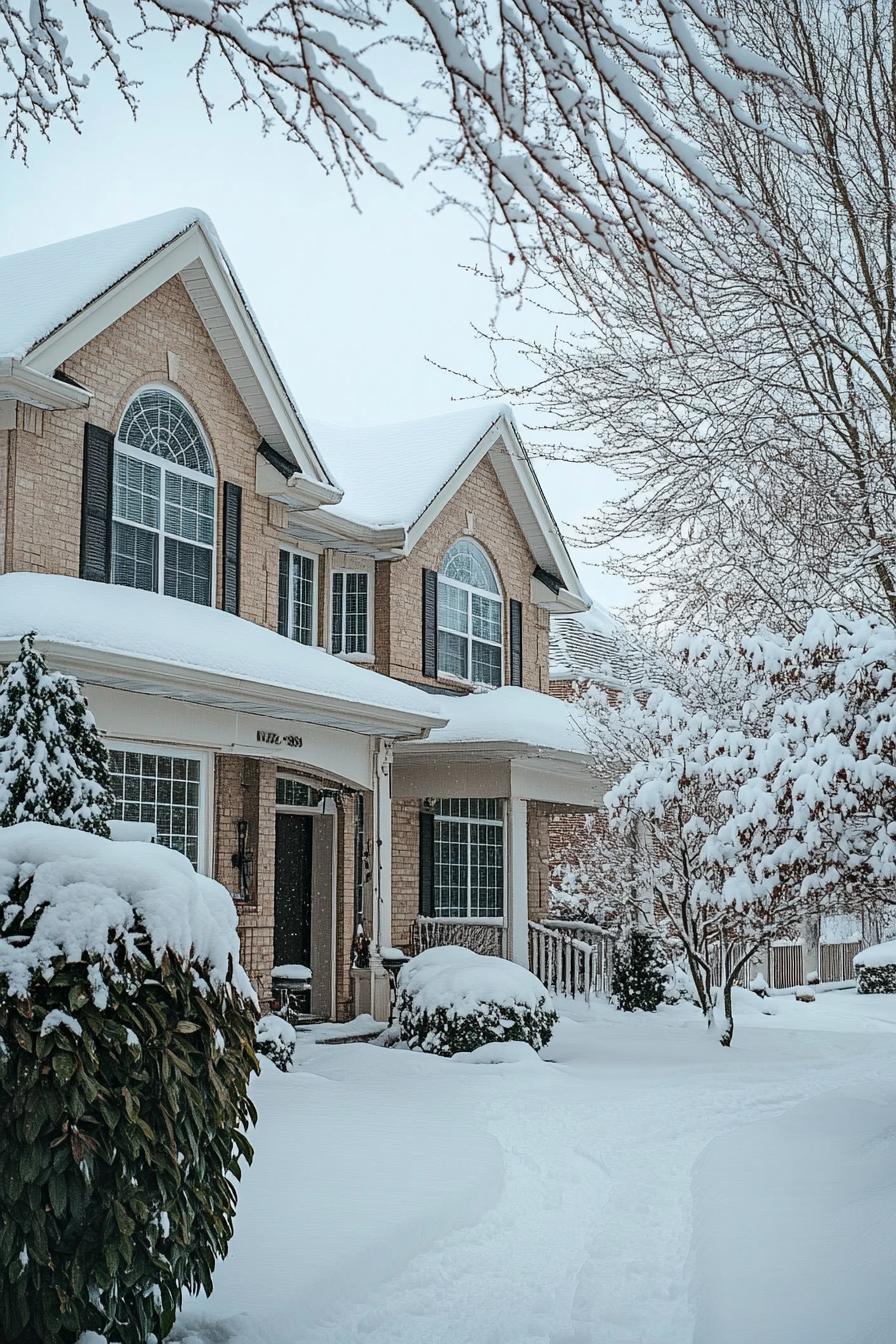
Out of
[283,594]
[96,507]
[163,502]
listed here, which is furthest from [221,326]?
[283,594]

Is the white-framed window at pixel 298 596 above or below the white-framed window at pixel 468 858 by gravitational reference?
above

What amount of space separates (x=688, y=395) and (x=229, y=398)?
7.59 m

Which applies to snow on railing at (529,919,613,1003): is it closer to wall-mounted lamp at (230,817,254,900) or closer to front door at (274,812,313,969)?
front door at (274,812,313,969)

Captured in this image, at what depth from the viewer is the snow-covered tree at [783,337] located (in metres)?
8.57

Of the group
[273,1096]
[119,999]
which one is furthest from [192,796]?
[119,999]

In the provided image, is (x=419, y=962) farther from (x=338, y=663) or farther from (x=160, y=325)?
(x=160, y=325)

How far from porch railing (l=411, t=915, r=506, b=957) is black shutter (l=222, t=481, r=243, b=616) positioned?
569 cm

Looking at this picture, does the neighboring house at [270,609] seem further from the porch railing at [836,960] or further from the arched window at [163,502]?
the porch railing at [836,960]

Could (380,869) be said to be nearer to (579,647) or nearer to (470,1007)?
(470,1007)

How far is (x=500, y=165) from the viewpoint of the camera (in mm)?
4262

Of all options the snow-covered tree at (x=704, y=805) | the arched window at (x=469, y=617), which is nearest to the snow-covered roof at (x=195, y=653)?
the snow-covered tree at (x=704, y=805)

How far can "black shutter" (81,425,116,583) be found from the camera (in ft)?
41.8

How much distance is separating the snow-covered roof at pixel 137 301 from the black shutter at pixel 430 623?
322 centimetres

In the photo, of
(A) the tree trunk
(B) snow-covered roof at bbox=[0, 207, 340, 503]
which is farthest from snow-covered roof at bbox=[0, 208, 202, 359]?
(A) the tree trunk
